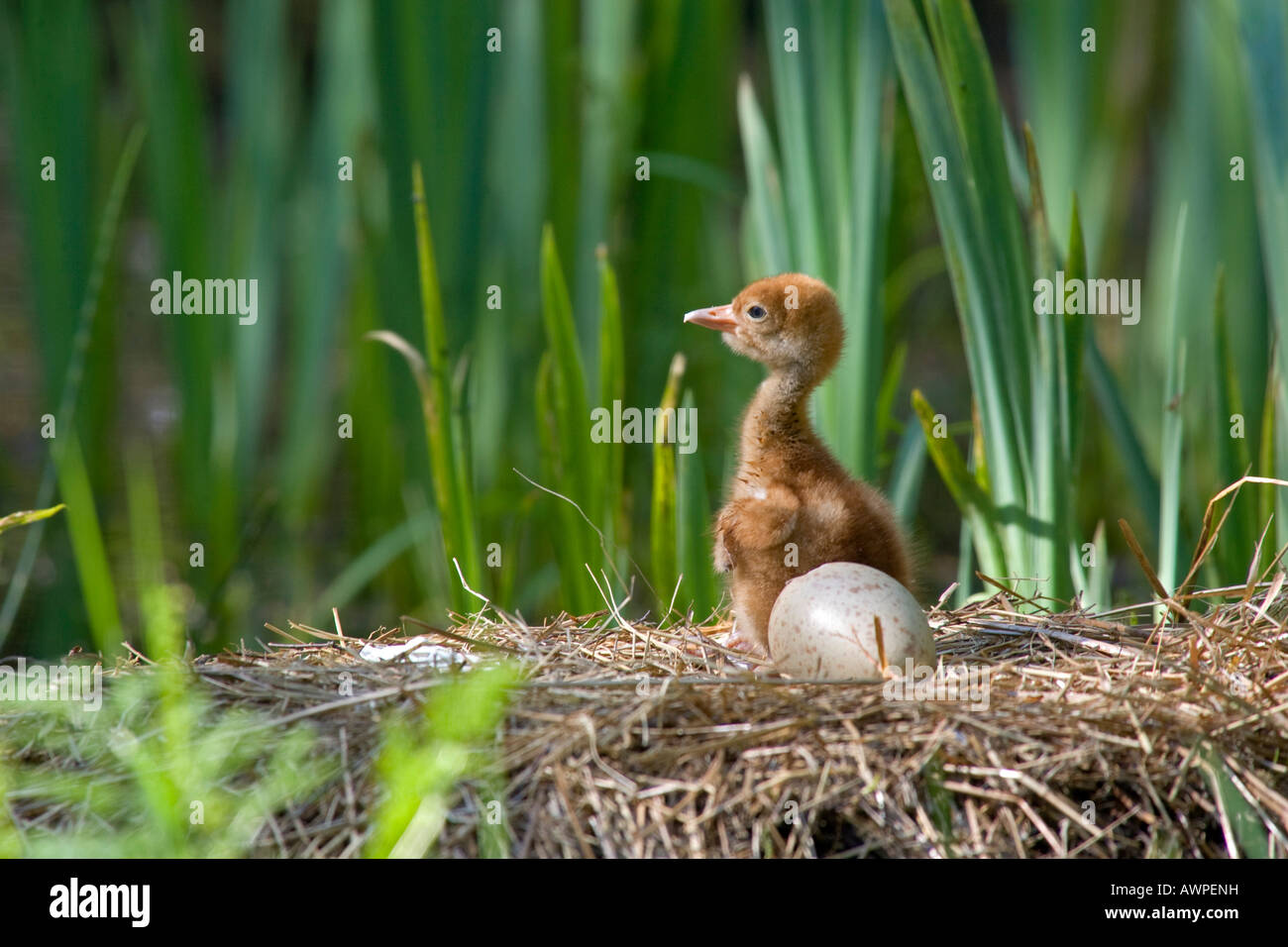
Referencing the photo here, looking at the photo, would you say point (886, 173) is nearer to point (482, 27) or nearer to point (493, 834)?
point (482, 27)

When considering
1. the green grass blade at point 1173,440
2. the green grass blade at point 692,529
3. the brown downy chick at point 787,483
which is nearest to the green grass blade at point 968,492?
the brown downy chick at point 787,483

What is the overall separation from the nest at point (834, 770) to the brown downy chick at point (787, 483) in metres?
0.46

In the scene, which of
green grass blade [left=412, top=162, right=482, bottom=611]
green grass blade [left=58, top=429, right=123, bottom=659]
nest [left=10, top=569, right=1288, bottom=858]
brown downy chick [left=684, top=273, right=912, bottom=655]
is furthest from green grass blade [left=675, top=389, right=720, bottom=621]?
green grass blade [left=58, top=429, right=123, bottom=659]

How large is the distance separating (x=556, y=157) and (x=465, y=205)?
0.70 metres

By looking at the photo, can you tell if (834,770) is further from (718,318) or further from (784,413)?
(718,318)

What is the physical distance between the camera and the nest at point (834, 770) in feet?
4.55

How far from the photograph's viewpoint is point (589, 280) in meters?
3.40

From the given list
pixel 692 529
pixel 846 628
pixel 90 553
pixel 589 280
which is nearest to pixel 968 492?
pixel 692 529

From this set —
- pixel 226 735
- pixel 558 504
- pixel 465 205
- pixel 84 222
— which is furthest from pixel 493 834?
pixel 84 222

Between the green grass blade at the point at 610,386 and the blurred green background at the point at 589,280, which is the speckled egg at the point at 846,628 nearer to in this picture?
the blurred green background at the point at 589,280

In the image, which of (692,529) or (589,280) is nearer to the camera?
(692,529)

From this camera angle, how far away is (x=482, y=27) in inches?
118

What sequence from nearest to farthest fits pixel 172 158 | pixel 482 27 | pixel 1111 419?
pixel 1111 419 → pixel 482 27 → pixel 172 158

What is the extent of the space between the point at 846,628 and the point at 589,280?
1.86 metres
